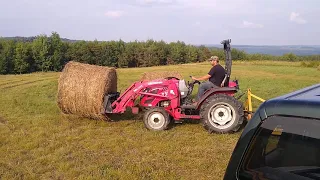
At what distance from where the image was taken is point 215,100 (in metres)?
7.69

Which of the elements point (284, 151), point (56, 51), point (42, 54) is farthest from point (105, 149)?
point (56, 51)

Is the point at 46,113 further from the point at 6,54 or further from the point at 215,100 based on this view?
the point at 6,54

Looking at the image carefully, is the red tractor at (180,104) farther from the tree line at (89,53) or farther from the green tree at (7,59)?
the green tree at (7,59)

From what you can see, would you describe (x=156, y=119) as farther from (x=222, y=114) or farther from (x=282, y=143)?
(x=282, y=143)

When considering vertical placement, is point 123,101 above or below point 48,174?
above

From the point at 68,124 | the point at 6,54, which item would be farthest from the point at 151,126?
the point at 6,54

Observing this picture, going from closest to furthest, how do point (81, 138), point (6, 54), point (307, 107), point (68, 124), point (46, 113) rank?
point (307, 107) < point (81, 138) < point (68, 124) < point (46, 113) < point (6, 54)

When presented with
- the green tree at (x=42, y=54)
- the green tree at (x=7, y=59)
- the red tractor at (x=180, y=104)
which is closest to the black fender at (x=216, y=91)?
the red tractor at (x=180, y=104)

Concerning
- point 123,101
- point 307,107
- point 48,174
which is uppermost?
point 307,107

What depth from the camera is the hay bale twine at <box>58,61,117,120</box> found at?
863 cm

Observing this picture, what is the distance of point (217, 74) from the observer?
318 inches

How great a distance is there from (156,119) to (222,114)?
1536 mm

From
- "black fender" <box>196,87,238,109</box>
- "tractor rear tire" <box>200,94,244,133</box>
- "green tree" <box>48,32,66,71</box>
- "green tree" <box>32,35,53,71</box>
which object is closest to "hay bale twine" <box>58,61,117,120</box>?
"black fender" <box>196,87,238,109</box>

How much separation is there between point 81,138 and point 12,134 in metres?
1.65
